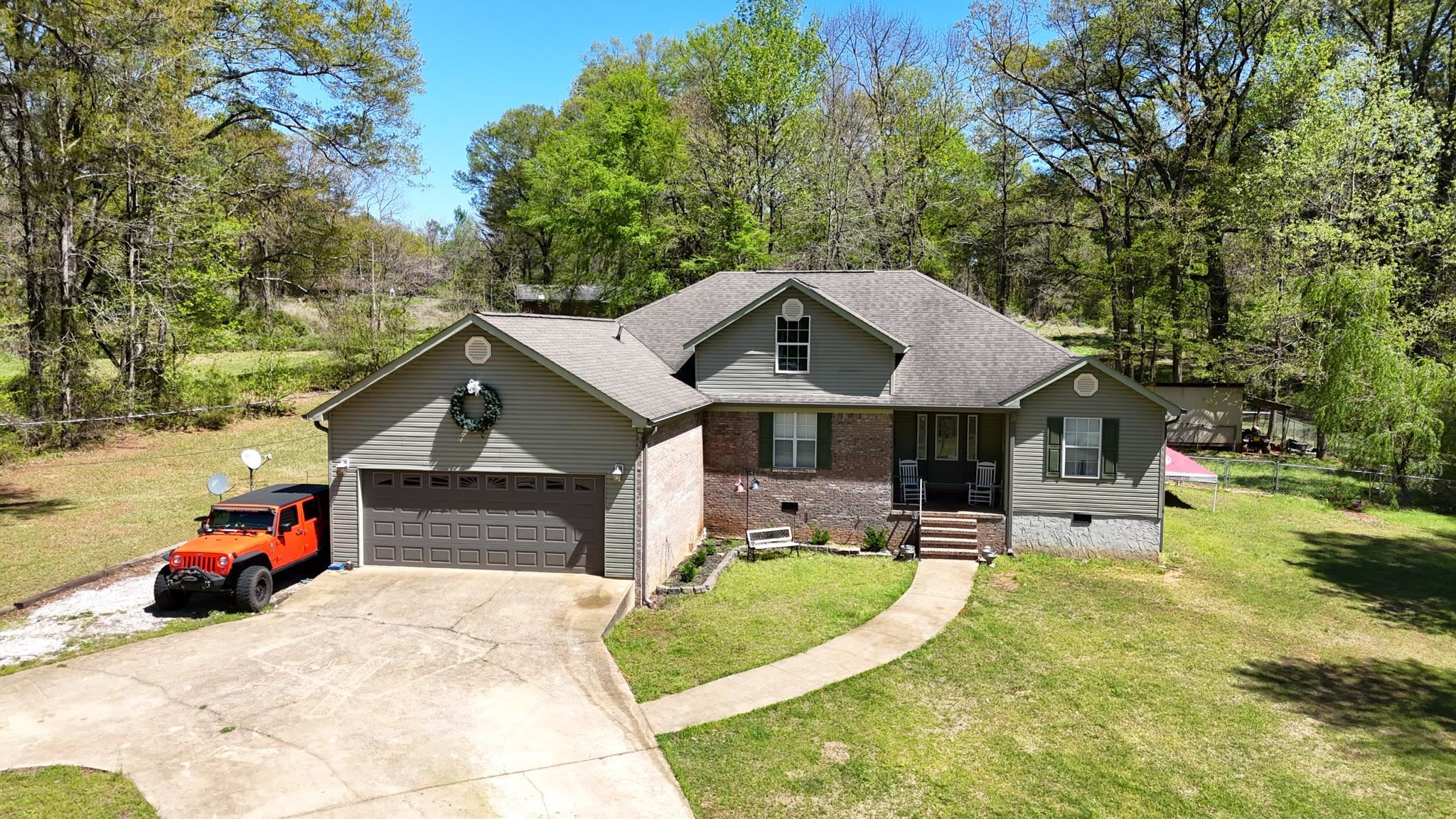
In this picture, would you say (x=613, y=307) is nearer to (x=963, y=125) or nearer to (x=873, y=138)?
(x=873, y=138)

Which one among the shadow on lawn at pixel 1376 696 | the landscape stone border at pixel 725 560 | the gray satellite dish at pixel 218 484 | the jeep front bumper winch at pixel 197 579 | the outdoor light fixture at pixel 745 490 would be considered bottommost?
the shadow on lawn at pixel 1376 696

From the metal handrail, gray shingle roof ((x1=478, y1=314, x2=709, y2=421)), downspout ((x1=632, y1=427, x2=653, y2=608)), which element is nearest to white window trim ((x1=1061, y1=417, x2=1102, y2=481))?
the metal handrail

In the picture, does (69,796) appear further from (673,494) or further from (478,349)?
(673,494)

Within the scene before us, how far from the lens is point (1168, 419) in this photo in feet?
55.2

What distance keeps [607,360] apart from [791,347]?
14.6 feet

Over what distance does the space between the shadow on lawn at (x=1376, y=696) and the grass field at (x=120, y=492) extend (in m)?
20.4

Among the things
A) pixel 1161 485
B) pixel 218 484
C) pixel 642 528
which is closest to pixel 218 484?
pixel 218 484

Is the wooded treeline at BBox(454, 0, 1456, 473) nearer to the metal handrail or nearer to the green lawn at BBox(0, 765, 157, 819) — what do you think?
the metal handrail

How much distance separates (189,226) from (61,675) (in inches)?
903

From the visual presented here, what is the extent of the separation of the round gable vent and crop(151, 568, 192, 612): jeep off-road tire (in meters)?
5.97

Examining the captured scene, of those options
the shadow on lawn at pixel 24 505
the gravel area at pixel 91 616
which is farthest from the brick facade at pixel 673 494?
the shadow on lawn at pixel 24 505

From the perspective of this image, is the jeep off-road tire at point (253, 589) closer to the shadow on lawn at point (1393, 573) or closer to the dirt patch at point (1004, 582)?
the dirt patch at point (1004, 582)

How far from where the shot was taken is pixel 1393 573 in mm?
16938

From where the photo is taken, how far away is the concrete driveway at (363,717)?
25.4 ft
